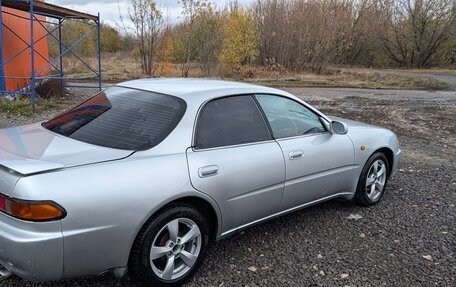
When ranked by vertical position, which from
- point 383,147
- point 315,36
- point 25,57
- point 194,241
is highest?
point 315,36

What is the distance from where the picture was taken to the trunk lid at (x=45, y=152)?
98.7 inches

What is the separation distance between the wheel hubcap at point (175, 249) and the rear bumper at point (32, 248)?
65 cm

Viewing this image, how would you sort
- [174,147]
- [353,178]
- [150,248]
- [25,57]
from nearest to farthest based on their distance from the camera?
[150,248]
[174,147]
[353,178]
[25,57]

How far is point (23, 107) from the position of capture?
9.87 meters

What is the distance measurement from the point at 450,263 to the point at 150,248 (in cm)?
260

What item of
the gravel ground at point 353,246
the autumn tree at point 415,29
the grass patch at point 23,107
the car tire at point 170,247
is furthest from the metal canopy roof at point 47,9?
the autumn tree at point 415,29

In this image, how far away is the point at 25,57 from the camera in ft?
40.9

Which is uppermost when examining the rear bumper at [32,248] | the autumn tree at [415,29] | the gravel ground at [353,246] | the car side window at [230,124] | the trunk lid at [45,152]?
the autumn tree at [415,29]

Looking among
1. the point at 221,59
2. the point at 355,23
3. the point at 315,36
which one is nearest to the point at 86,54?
the point at 221,59

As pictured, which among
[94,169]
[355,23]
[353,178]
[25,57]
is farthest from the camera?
[355,23]

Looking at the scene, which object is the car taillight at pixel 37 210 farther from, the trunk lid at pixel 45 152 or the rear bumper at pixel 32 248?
the trunk lid at pixel 45 152

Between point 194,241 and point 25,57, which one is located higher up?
point 25,57

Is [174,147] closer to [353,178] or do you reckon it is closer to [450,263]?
[353,178]

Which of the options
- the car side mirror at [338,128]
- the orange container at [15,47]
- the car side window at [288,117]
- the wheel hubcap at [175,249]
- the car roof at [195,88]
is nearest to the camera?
the wheel hubcap at [175,249]
